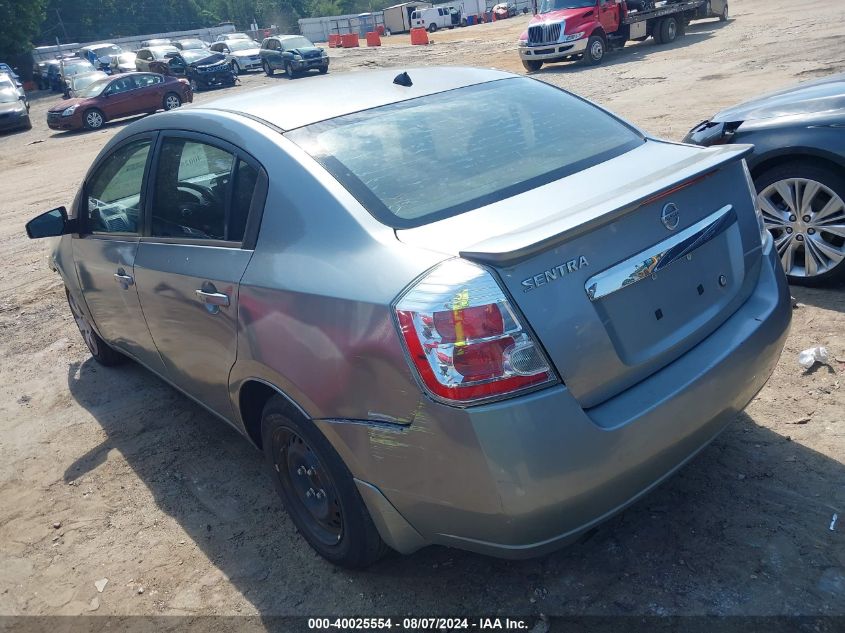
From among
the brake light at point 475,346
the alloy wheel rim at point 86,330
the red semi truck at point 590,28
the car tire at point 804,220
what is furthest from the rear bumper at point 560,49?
the brake light at point 475,346

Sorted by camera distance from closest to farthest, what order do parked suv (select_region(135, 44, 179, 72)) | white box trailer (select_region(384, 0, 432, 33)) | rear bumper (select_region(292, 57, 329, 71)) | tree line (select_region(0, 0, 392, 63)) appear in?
rear bumper (select_region(292, 57, 329, 71)) < parked suv (select_region(135, 44, 179, 72)) < white box trailer (select_region(384, 0, 432, 33)) < tree line (select_region(0, 0, 392, 63))

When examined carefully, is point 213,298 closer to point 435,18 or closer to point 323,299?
point 323,299

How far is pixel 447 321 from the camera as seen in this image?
2.12 m

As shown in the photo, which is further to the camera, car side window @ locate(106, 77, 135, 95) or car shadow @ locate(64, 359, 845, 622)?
car side window @ locate(106, 77, 135, 95)

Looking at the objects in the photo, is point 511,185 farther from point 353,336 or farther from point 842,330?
point 842,330

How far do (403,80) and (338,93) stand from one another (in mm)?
335

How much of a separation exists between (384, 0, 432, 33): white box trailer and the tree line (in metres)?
22.5

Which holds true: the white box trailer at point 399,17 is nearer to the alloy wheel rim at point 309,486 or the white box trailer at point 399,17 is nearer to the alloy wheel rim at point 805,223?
the alloy wheel rim at point 805,223

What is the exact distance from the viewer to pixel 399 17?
186ft

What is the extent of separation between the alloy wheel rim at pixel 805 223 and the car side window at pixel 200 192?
3.15 meters

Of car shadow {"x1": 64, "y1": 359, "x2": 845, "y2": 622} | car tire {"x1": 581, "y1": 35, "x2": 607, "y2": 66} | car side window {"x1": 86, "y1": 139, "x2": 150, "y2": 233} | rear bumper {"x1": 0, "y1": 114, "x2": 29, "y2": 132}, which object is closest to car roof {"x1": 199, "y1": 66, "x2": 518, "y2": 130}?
car side window {"x1": 86, "y1": 139, "x2": 150, "y2": 233}

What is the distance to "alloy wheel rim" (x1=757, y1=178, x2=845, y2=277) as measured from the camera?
4.33 meters

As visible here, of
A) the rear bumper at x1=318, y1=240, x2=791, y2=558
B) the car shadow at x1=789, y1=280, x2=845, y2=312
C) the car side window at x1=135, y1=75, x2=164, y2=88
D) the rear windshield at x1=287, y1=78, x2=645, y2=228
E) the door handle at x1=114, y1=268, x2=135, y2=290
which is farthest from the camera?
the car side window at x1=135, y1=75, x2=164, y2=88

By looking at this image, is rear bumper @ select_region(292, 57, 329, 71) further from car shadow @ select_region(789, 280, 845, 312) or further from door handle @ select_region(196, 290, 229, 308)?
door handle @ select_region(196, 290, 229, 308)
